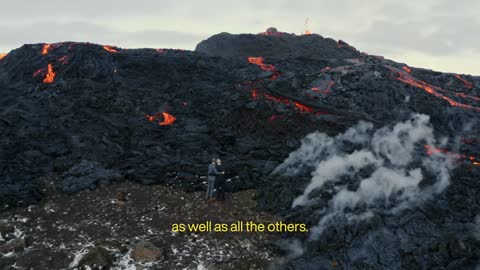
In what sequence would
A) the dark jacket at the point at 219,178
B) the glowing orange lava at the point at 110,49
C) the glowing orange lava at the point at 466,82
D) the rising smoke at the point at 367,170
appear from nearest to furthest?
the rising smoke at the point at 367,170 < the dark jacket at the point at 219,178 < the glowing orange lava at the point at 110,49 < the glowing orange lava at the point at 466,82

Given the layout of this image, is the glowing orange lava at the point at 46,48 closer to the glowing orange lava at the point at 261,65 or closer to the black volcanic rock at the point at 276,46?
the glowing orange lava at the point at 261,65

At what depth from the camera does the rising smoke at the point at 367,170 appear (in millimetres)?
14094

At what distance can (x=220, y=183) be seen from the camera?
52.6ft

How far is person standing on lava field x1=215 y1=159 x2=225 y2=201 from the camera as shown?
15.9 meters

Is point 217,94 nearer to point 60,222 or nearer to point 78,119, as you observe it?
point 78,119

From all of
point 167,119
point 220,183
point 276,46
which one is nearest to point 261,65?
point 167,119

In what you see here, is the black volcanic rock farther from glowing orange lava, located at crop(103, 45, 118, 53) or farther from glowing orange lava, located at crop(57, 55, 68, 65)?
glowing orange lava, located at crop(57, 55, 68, 65)

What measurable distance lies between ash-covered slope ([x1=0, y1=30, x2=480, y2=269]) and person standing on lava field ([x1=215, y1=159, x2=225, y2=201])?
1438 mm

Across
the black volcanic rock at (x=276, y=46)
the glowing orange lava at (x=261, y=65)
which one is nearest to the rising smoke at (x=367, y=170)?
the glowing orange lava at (x=261, y=65)

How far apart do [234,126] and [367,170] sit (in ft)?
29.0

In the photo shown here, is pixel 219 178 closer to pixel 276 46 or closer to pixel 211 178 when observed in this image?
pixel 211 178

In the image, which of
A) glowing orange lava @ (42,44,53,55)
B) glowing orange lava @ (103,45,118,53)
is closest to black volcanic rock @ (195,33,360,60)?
glowing orange lava @ (103,45,118,53)

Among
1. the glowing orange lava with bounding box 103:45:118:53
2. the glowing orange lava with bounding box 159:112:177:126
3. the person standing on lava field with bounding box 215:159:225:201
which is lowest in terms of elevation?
the person standing on lava field with bounding box 215:159:225:201

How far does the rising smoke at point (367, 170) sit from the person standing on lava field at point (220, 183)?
10.2 feet
